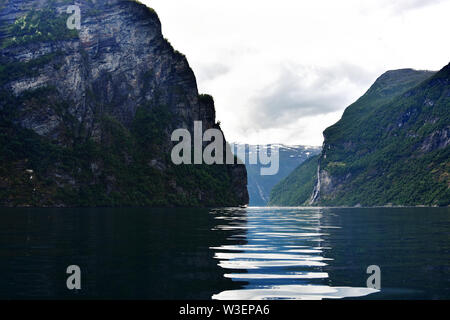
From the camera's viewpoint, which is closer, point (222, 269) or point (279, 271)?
point (279, 271)

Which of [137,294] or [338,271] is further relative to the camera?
[338,271]

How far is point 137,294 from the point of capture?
19.1m

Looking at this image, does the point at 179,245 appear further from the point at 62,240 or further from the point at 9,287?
the point at 9,287

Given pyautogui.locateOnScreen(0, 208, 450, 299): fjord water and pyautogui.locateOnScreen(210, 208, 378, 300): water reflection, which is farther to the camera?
pyautogui.locateOnScreen(0, 208, 450, 299): fjord water

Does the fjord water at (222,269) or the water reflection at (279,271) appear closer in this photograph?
the water reflection at (279,271)
